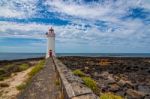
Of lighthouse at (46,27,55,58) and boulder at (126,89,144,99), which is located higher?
lighthouse at (46,27,55,58)

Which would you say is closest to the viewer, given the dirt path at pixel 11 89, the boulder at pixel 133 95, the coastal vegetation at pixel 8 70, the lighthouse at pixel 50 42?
the dirt path at pixel 11 89

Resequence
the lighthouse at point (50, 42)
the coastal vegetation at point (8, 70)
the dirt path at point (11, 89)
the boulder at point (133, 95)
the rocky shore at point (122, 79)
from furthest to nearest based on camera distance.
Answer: the lighthouse at point (50, 42)
the coastal vegetation at point (8, 70)
the rocky shore at point (122, 79)
the boulder at point (133, 95)
the dirt path at point (11, 89)

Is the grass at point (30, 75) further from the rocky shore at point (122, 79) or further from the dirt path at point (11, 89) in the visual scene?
the rocky shore at point (122, 79)

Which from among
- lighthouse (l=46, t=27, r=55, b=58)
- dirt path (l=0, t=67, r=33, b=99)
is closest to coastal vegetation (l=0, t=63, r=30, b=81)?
dirt path (l=0, t=67, r=33, b=99)

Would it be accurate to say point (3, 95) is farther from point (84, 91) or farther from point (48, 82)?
point (84, 91)

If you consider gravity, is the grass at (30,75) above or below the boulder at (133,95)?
above

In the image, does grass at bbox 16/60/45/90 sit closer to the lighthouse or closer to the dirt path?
the dirt path

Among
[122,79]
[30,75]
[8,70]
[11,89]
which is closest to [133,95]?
[11,89]

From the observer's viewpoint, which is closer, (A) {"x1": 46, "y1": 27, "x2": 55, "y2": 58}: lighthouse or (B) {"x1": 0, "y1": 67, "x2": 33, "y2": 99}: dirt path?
(B) {"x1": 0, "y1": 67, "x2": 33, "y2": 99}: dirt path

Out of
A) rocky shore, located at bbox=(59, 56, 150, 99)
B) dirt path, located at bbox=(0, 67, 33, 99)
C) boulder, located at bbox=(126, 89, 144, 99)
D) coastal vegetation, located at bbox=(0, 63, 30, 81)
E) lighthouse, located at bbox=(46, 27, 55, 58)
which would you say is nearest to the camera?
dirt path, located at bbox=(0, 67, 33, 99)

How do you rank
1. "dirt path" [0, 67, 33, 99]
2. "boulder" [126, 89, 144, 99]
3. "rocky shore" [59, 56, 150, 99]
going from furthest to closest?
"rocky shore" [59, 56, 150, 99] → "boulder" [126, 89, 144, 99] → "dirt path" [0, 67, 33, 99]

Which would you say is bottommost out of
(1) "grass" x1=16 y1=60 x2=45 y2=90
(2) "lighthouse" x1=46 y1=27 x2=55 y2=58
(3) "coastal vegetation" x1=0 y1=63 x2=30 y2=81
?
(3) "coastal vegetation" x1=0 y1=63 x2=30 y2=81

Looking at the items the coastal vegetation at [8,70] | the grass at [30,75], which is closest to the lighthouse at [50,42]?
the coastal vegetation at [8,70]

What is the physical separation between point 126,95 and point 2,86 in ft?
21.2
